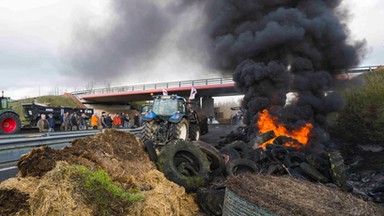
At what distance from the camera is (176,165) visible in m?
5.88

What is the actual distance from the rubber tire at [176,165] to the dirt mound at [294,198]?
1.53 meters

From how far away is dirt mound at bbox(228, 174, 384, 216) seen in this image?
2670mm

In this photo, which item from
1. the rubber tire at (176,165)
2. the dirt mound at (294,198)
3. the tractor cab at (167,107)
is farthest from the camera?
the tractor cab at (167,107)

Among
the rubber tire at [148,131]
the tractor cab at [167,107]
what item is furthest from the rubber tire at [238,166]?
the tractor cab at [167,107]

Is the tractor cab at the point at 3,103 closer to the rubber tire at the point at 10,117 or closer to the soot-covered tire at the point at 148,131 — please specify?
the rubber tire at the point at 10,117

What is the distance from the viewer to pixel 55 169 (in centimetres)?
358

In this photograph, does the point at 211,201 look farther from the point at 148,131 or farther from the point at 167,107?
the point at 167,107

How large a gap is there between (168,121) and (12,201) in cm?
782

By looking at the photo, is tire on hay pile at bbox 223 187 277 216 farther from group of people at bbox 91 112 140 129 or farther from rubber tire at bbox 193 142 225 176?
group of people at bbox 91 112 140 129

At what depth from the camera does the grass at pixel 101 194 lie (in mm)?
3320

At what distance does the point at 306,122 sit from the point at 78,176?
1163cm

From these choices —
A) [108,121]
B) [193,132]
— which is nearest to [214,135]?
[193,132]

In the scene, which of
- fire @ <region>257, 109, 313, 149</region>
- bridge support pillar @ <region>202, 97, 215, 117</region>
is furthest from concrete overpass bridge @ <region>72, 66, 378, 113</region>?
fire @ <region>257, 109, 313, 149</region>

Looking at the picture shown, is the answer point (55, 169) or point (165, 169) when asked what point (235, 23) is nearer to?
point (165, 169)
